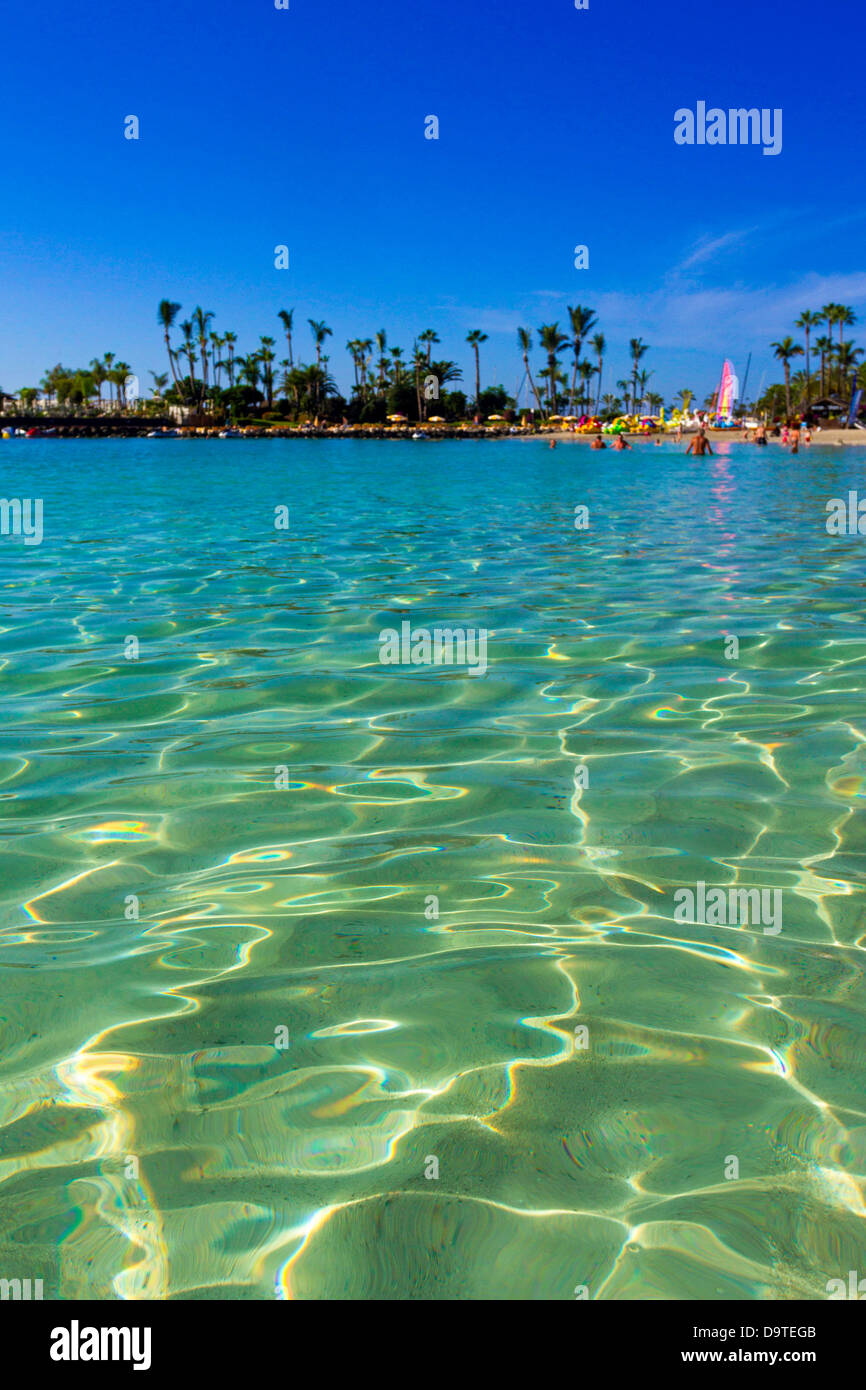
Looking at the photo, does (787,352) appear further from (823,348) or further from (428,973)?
(428,973)

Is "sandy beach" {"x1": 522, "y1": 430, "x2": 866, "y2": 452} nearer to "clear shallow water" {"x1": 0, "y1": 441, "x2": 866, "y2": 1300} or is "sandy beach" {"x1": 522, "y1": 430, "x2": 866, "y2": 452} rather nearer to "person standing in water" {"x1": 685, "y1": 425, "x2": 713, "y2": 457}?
"person standing in water" {"x1": 685, "y1": 425, "x2": 713, "y2": 457}

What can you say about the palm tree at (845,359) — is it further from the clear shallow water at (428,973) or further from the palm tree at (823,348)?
the clear shallow water at (428,973)

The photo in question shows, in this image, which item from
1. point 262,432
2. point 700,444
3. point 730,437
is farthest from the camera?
point 262,432

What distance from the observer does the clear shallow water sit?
73.4 inches

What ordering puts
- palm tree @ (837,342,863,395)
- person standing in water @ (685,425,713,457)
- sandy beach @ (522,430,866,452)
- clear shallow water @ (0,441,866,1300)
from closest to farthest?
1. clear shallow water @ (0,441,866,1300)
2. person standing in water @ (685,425,713,457)
3. sandy beach @ (522,430,866,452)
4. palm tree @ (837,342,863,395)

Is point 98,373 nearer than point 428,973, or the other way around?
point 428,973

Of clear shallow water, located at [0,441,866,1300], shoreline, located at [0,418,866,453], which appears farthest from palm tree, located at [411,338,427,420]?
clear shallow water, located at [0,441,866,1300]

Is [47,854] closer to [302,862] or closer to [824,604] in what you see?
[302,862]

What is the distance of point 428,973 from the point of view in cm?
277

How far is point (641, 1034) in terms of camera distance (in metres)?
2.47

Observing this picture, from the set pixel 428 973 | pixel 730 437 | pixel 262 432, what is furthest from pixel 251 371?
pixel 428 973

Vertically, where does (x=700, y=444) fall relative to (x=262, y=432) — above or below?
below
